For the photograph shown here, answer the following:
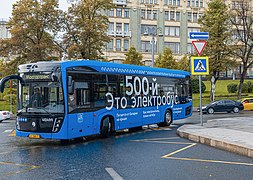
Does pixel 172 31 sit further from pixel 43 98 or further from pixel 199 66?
pixel 43 98

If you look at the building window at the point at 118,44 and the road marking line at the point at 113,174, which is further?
the building window at the point at 118,44

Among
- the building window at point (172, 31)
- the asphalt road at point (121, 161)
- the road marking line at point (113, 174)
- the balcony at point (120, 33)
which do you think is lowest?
the asphalt road at point (121, 161)

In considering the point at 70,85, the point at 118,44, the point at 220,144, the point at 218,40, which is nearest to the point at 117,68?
the point at 70,85

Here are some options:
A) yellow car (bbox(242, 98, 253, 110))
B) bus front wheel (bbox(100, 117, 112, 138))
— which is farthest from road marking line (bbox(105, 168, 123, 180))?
yellow car (bbox(242, 98, 253, 110))

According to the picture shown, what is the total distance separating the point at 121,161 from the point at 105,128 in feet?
16.7

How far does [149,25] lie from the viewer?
70.2 m

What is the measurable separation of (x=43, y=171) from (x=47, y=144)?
4.91 metres

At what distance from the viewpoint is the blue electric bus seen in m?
12.1

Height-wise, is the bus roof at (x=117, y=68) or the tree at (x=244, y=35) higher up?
the tree at (x=244, y=35)

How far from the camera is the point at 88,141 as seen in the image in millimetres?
13594

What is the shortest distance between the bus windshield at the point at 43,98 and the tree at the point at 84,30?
65.7 ft

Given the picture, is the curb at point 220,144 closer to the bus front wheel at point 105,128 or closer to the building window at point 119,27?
the bus front wheel at point 105,128

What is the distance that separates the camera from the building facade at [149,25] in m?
67.6

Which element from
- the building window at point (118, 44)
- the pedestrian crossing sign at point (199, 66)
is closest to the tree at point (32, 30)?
the pedestrian crossing sign at point (199, 66)
